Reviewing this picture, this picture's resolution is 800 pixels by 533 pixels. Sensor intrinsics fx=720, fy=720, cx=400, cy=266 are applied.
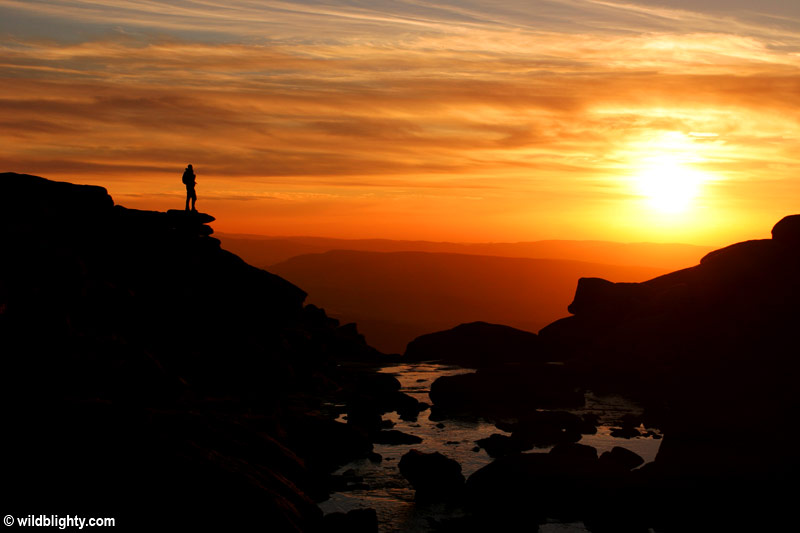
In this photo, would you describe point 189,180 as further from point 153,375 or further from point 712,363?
point 712,363

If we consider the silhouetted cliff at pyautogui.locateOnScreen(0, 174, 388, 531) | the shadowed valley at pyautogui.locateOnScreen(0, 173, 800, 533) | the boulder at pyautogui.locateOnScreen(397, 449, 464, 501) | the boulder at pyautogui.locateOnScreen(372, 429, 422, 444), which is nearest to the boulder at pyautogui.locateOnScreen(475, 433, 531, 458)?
the shadowed valley at pyautogui.locateOnScreen(0, 173, 800, 533)

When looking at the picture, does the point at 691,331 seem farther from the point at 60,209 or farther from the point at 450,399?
the point at 60,209

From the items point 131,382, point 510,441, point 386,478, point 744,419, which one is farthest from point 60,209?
point 744,419

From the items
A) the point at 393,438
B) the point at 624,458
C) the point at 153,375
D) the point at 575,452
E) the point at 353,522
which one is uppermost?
the point at 153,375

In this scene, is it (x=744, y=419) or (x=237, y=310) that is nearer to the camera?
(x=744, y=419)

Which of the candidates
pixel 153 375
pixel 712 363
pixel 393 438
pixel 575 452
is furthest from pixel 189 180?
pixel 712 363

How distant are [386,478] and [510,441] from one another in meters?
10.7

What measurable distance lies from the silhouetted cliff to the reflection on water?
2107 millimetres

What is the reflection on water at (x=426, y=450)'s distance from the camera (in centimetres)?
3272

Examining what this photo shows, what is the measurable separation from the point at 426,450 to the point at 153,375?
17.4 meters

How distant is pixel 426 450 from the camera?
4584 centimetres

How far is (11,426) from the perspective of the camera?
1994cm

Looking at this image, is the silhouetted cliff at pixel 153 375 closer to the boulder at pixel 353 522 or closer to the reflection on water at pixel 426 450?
the boulder at pixel 353 522

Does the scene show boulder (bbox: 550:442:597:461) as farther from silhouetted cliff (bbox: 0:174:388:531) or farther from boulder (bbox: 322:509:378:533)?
silhouetted cliff (bbox: 0:174:388:531)
